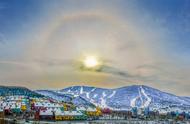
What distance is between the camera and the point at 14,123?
8175cm

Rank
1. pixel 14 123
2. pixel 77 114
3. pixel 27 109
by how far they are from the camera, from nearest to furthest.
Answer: pixel 14 123 → pixel 77 114 → pixel 27 109

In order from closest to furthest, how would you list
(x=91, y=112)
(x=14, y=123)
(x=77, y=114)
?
(x=14, y=123)
(x=77, y=114)
(x=91, y=112)

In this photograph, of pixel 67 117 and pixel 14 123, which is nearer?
pixel 14 123

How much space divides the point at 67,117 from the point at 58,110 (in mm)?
7441

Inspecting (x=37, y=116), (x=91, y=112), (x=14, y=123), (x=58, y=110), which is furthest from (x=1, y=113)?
(x=91, y=112)

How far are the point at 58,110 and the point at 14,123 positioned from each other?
49.6 meters

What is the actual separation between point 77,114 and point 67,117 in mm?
6903

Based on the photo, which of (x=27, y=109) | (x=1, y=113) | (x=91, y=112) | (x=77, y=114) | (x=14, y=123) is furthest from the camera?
Answer: (x=91, y=112)

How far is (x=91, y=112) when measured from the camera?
157 metres

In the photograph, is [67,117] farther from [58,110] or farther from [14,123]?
[14,123]

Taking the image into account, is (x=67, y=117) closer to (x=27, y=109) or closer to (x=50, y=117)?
(x=50, y=117)

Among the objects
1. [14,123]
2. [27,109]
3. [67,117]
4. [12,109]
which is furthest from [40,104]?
[14,123]

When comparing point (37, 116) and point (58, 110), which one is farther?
point (58, 110)

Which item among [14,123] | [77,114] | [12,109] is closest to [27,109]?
[12,109]
